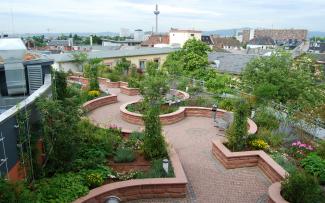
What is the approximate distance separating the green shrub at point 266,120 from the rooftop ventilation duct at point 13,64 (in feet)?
28.5

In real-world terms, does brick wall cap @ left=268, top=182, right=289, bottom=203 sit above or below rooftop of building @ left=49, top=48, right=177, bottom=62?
below

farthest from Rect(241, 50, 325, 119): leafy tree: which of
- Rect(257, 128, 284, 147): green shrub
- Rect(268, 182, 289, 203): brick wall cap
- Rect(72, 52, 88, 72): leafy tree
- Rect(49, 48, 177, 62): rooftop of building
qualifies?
Rect(49, 48, 177, 62): rooftop of building

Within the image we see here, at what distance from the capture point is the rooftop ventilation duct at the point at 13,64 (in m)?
7.90

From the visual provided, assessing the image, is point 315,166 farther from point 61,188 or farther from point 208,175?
point 61,188

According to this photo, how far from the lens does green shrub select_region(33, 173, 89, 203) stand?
5.68 meters

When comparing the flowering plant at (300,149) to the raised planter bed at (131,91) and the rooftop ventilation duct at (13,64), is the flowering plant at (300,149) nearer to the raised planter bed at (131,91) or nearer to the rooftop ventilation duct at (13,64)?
the rooftop ventilation duct at (13,64)

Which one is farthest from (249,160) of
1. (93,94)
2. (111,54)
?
(111,54)

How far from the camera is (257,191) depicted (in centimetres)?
704

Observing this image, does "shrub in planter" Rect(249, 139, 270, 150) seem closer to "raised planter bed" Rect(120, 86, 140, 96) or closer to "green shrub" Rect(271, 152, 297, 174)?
"green shrub" Rect(271, 152, 297, 174)

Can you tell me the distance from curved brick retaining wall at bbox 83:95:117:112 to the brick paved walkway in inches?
179

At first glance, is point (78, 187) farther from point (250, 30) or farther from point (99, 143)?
point (250, 30)

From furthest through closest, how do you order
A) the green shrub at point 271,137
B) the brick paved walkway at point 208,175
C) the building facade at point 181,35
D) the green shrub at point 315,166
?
1. the building facade at point 181,35
2. the green shrub at point 271,137
3. the green shrub at point 315,166
4. the brick paved walkway at point 208,175

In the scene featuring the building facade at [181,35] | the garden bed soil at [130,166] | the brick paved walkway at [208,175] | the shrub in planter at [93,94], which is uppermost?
the building facade at [181,35]

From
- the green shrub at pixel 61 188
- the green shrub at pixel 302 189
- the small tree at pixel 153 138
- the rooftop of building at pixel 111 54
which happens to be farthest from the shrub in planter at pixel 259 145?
the rooftop of building at pixel 111 54
